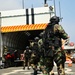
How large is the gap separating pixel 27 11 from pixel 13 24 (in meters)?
1.57

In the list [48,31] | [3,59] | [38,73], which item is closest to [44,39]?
[48,31]

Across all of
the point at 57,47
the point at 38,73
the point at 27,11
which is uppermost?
the point at 27,11

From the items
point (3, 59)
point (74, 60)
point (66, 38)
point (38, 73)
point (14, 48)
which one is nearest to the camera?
point (66, 38)

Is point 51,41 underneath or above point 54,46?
above

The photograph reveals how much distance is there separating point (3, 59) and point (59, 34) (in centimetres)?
1638

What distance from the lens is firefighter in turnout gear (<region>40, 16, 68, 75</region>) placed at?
6922mm

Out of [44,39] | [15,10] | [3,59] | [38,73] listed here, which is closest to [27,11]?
[15,10]

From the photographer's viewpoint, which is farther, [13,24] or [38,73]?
[13,24]

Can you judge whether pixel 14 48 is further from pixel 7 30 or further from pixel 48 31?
pixel 48 31

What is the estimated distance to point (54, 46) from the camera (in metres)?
6.94

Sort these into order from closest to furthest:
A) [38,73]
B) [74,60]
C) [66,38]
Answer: [66,38] < [38,73] < [74,60]

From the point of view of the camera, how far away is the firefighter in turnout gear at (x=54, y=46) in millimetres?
6922

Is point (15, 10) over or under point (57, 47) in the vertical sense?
over

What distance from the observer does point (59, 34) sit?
6957mm
